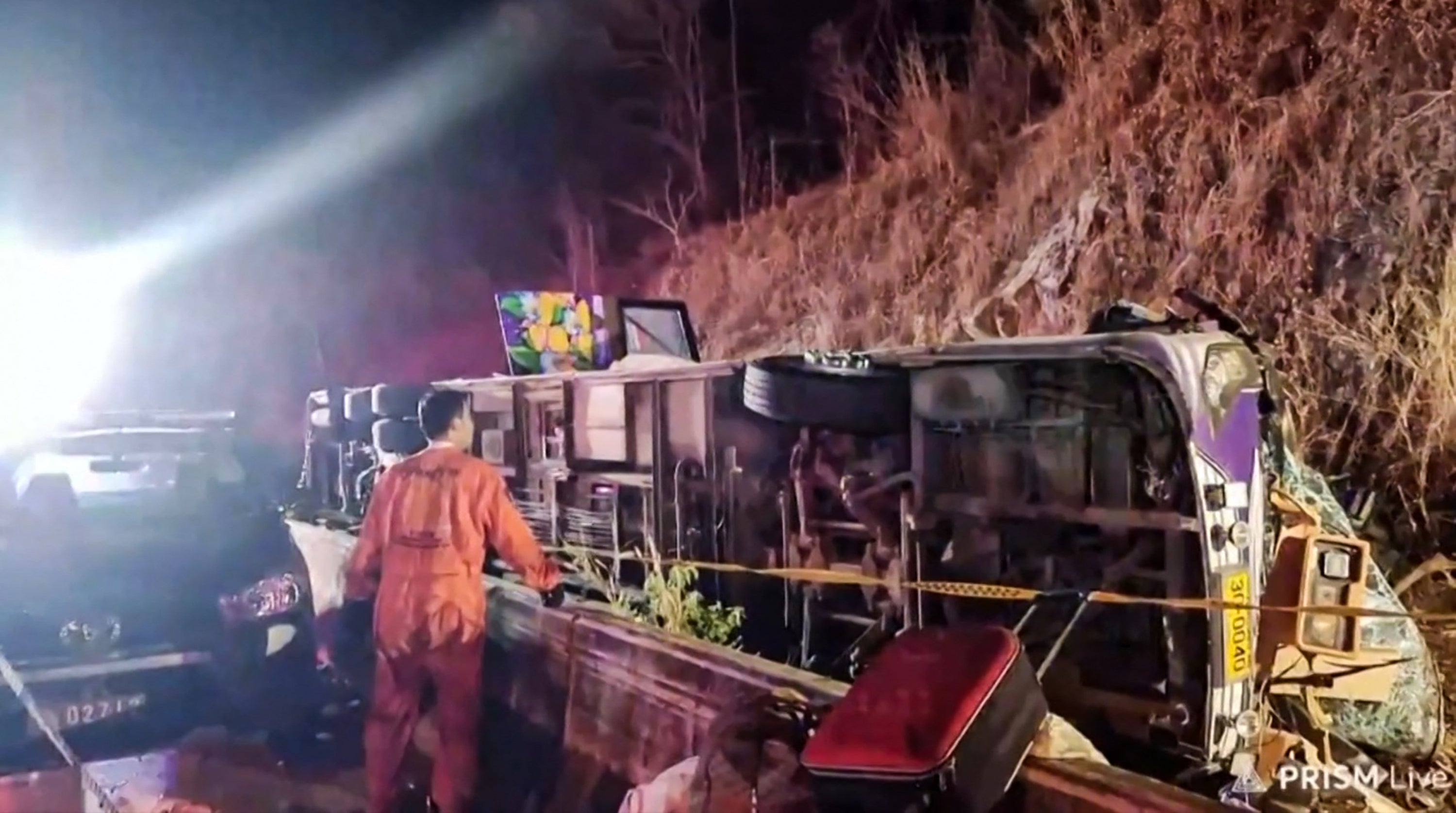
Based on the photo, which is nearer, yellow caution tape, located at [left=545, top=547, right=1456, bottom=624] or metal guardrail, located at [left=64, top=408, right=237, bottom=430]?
yellow caution tape, located at [left=545, top=547, right=1456, bottom=624]

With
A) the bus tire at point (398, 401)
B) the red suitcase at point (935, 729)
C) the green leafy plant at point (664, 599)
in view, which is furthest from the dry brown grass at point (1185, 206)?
the bus tire at point (398, 401)

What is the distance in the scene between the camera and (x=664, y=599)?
8.36ft

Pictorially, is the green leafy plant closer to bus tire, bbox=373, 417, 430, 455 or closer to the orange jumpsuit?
the orange jumpsuit

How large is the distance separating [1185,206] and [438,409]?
1.63 metres

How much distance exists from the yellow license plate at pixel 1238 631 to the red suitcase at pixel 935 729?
0.32 meters

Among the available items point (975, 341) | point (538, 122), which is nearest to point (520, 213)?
point (538, 122)

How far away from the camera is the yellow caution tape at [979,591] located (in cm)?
186

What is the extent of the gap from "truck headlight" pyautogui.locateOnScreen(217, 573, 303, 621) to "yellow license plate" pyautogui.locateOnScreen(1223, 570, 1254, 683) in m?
1.96

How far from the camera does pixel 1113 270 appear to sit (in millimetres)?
2170

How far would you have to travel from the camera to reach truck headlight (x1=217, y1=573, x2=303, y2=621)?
2.67m

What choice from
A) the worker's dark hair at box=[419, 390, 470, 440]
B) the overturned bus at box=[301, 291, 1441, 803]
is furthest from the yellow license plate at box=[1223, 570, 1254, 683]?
the worker's dark hair at box=[419, 390, 470, 440]

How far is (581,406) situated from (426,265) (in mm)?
504

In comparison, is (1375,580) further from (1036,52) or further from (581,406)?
(581,406)

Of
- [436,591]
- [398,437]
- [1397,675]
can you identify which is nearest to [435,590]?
[436,591]
